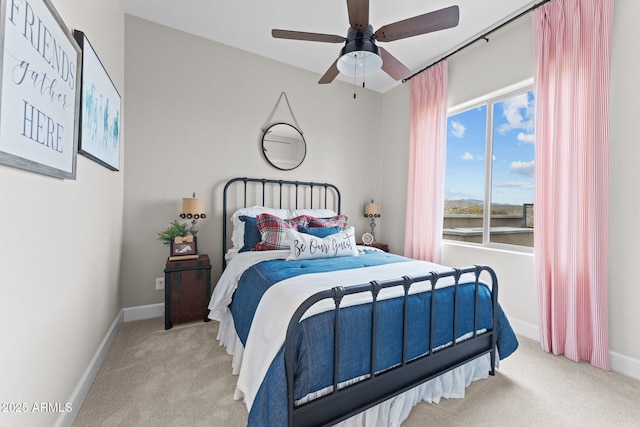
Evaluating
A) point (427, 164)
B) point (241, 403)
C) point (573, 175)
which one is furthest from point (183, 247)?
point (573, 175)

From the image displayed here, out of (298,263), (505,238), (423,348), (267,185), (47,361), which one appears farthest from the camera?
(267,185)

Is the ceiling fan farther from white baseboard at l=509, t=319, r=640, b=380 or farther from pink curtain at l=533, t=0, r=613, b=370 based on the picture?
white baseboard at l=509, t=319, r=640, b=380

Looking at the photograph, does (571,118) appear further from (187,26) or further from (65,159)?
(187,26)

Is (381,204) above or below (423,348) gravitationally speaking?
above

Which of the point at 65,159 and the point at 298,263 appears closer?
the point at 65,159

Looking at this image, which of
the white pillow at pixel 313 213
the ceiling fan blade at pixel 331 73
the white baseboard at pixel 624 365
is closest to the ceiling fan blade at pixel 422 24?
the ceiling fan blade at pixel 331 73

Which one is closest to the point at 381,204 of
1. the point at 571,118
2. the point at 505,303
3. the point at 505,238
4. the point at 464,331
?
the point at 505,238

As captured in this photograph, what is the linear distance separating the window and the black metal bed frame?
1.35 meters

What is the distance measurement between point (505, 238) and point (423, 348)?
1.98 meters

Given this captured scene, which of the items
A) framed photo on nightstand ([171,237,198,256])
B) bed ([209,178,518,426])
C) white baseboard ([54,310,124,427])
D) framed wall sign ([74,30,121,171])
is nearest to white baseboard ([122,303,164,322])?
white baseboard ([54,310,124,427])

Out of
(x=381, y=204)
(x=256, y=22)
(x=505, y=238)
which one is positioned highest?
(x=256, y=22)

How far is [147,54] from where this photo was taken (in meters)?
2.73

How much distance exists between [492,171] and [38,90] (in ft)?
11.4

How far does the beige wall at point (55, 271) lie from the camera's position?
36.8 inches
